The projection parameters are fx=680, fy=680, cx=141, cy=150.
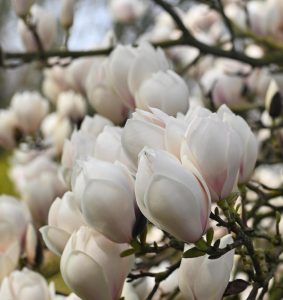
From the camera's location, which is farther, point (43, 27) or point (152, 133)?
point (43, 27)

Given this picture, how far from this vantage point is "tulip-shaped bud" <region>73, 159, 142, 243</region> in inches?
18.9

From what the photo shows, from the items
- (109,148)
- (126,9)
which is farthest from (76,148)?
(126,9)

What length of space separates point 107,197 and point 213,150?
3.2 inches

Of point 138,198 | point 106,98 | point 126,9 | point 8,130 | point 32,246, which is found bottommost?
point 126,9

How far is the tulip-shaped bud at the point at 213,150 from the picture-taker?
47 cm

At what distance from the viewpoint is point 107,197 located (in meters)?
0.48

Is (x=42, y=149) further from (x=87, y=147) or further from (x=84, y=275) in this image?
(x=84, y=275)

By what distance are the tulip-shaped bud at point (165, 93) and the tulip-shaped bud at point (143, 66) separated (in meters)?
0.02

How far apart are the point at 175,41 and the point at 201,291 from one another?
0.57 meters

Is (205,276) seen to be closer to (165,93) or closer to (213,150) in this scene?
(213,150)

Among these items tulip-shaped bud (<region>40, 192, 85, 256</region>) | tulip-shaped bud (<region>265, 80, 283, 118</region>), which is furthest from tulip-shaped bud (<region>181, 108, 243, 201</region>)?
tulip-shaped bud (<region>265, 80, 283, 118</region>)

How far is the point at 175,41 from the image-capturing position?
1008 mm

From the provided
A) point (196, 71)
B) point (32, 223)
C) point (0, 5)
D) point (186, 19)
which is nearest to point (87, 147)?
Result: point (32, 223)

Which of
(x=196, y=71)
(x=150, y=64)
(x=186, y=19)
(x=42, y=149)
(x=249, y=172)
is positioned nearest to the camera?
(x=249, y=172)
